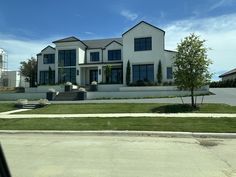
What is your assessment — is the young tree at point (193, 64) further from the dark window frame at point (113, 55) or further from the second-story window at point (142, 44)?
the dark window frame at point (113, 55)

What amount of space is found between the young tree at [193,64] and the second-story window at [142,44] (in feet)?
60.9

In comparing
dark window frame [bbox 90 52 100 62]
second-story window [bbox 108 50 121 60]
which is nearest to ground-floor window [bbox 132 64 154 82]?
second-story window [bbox 108 50 121 60]

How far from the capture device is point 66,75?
48500mm

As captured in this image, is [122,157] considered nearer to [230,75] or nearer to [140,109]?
[140,109]

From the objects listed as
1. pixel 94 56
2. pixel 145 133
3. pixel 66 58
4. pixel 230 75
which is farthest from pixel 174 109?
pixel 230 75

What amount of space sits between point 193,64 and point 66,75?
27501 millimetres

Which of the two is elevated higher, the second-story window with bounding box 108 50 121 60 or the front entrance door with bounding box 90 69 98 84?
the second-story window with bounding box 108 50 121 60

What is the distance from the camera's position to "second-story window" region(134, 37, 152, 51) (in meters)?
42.6

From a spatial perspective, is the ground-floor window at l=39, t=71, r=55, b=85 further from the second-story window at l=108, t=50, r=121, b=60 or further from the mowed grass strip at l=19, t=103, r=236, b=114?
the mowed grass strip at l=19, t=103, r=236, b=114

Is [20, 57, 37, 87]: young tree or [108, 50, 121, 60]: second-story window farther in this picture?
[20, 57, 37, 87]: young tree

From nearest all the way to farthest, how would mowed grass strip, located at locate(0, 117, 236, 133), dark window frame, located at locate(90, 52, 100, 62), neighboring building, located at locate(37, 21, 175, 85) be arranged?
mowed grass strip, located at locate(0, 117, 236, 133)
neighboring building, located at locate(37, 21, 175, 85)
dark window frame, located at locate(90, 52, 100, 62)

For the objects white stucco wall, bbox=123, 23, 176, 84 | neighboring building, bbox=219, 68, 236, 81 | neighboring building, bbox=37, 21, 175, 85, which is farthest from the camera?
neighboring building, bbox=219, 68, 236, 81

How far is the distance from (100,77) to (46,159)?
1429 inches

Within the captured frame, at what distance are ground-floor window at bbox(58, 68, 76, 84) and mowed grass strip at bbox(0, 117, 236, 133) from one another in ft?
91.3
